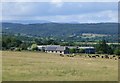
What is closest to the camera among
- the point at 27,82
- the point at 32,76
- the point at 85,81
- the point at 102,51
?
the point at 27,82

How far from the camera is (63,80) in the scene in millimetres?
23781

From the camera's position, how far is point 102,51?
4080 inches

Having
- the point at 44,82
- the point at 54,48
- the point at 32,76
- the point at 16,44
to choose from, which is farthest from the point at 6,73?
the point at 54,48

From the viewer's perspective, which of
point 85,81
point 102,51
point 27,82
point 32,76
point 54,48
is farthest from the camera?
point 54,48

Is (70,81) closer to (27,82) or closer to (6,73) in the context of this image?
(27,82)

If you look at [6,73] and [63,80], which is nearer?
[63,80]

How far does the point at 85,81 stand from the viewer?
23.4 meters

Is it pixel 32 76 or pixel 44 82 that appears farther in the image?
→ pixel 32 76

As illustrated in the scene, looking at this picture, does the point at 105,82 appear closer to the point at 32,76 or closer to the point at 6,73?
the point at 32,76

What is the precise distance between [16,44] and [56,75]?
78.5 meters

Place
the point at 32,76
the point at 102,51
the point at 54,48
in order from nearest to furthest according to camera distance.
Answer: the point at 32,76, the point at 102,51, the point at 54,48

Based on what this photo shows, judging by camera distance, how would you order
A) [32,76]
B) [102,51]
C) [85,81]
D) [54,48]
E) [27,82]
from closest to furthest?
[27,82] → [85,81] → [32,76] → [102,51] → [54,48]

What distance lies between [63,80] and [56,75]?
8.65 ft

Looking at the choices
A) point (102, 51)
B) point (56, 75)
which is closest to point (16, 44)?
point (102, 51)
